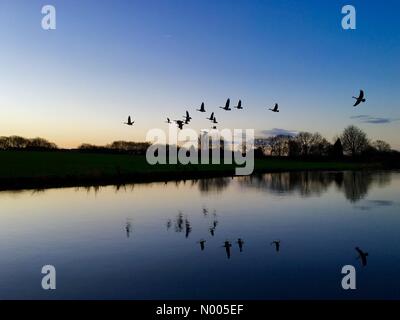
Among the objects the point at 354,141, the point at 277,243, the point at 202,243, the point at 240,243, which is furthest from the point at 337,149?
the point at 202,243

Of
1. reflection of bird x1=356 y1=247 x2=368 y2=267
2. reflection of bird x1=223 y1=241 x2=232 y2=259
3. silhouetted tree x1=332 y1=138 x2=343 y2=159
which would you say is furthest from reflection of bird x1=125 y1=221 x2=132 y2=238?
silhouetted tree x1=332 y1=138 x2=343 y2=159

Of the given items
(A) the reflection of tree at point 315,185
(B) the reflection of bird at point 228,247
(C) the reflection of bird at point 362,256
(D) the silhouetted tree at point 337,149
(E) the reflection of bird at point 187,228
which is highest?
(D) the silhouetted tree at point 337,149

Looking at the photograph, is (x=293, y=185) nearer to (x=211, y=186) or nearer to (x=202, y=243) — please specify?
(x=211, y=186)

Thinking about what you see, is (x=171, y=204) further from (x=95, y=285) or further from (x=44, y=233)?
(x=95, y=285)

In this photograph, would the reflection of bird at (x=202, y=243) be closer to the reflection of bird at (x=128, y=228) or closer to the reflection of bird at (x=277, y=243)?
the reflection of bird at (x=277, y=243)

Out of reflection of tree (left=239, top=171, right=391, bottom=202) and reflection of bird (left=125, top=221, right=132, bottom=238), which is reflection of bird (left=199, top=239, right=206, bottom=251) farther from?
reflection of tree (left=239, top=171, right=391, bottom=202)

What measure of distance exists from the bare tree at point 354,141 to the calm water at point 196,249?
353 ft

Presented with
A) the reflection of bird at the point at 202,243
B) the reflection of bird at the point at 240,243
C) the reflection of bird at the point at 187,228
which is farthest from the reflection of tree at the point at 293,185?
the reflection of bird at the point at 202,243

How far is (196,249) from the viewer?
50.4 ft

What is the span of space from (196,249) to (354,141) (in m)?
125

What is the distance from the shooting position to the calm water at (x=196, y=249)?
11.2 metres

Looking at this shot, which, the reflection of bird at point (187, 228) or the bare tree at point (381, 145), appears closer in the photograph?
the reflection of bird at point (187, 228)

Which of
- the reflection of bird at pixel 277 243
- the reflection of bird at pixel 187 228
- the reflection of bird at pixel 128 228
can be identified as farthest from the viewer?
the reflection of bird at pixel 128 228

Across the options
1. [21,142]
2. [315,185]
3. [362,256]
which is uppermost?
[21,142]
